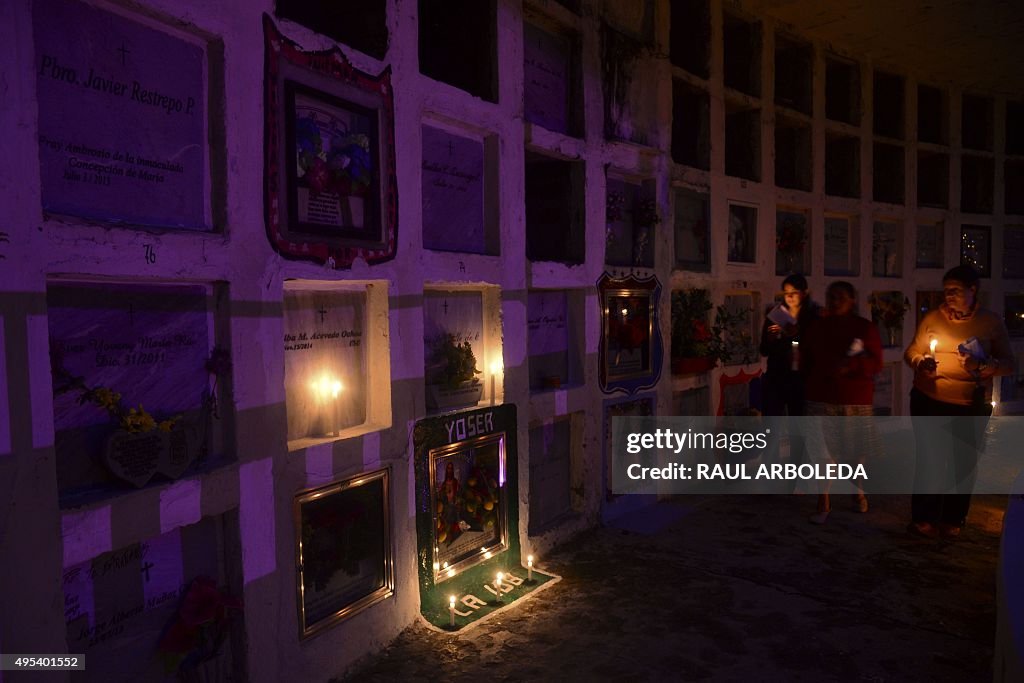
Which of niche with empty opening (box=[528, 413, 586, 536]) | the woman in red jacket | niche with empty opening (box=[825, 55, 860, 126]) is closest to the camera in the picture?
niche with empty opening (box=[528, 413, 586, 536])

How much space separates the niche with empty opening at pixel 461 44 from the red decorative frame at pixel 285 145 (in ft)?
2.92

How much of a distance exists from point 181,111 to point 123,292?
24.3 inches

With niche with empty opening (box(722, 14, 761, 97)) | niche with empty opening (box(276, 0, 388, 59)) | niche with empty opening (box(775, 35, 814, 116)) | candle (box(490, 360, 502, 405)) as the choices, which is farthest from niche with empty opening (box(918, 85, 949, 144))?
niche with empty opening (box(276, 0, 388, 59))

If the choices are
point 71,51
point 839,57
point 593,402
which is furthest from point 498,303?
point 839,57

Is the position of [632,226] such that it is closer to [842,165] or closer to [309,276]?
→ [309,276]

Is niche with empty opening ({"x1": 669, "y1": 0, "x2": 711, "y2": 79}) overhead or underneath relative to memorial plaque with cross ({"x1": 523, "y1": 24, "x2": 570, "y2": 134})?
overhead

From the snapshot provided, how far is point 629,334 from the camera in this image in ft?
15.7

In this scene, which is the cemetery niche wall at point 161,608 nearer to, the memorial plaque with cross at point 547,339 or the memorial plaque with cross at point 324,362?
the memorial plaque with cross at point 324,362

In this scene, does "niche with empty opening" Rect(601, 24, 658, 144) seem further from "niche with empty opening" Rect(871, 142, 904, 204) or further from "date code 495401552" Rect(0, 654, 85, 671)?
"date code 495401552" Rect(0, 654, 85, 671)

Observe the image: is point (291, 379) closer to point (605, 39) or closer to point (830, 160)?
point (605, 39)

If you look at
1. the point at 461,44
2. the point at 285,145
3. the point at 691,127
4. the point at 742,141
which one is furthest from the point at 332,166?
the point at 742,141

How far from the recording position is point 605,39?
4492 millimetres

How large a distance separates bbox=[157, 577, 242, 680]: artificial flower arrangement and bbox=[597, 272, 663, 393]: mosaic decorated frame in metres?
2.85

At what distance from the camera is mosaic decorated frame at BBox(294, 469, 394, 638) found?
2686 mm
